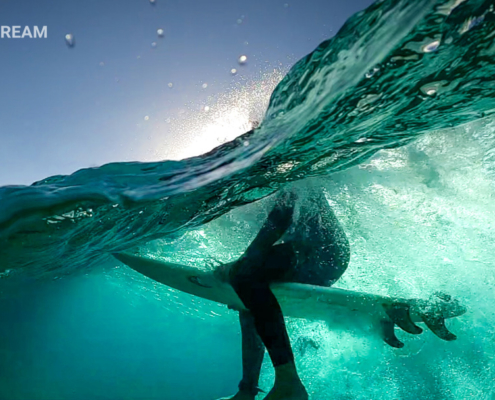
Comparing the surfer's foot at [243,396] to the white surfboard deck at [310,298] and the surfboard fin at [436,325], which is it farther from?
the surfboard fin at [436,325]

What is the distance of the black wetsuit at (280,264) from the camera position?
17.0ft

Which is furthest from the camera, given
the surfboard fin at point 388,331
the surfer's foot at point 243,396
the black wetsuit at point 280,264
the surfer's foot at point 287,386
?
the surfboard fin at point 388,331

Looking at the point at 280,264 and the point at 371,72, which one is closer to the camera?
the point at 371,72

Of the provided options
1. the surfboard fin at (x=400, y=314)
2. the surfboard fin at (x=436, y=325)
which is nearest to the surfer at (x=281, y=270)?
the surfboard fin at (x=400, y=314)

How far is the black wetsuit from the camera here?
520 cm

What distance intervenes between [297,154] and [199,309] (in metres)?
29.3

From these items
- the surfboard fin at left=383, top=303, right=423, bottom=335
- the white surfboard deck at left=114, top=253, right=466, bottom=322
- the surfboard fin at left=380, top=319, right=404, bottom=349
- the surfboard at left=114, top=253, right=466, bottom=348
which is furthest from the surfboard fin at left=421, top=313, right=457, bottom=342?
the surfboard fin at left=380, top=319, right=404, bottom=349

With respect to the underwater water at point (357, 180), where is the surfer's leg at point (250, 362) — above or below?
below

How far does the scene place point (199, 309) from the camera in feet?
105

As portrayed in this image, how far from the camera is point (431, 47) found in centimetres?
361

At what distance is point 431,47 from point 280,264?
458cm

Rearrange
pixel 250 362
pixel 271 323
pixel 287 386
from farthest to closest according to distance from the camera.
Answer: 1. pixel 250 362
2. pixel 271 323
3. pixel 287 386

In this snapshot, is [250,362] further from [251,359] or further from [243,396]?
[243,396]

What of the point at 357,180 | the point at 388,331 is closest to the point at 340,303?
the point at 388,331
